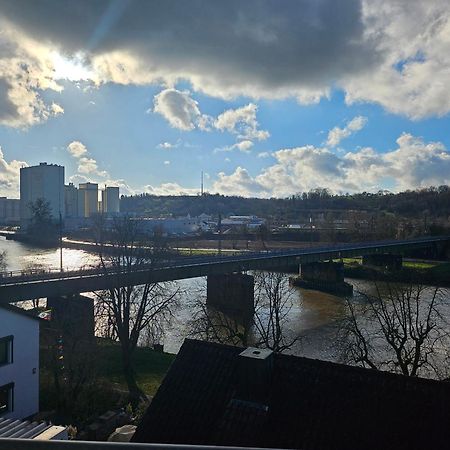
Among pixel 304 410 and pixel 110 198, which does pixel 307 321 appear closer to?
pixel 304 410

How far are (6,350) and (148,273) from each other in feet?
35.2

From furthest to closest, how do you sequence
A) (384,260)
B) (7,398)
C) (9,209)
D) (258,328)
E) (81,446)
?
(9,209)
(384,260)
(258,328)
(7,398)
(81,446)

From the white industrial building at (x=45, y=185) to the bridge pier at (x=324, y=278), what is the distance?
329ft

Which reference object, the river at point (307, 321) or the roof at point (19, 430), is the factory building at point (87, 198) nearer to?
the river at point (307, 321)

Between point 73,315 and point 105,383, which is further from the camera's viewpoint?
point 73,315

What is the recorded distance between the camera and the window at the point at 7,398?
602 inches

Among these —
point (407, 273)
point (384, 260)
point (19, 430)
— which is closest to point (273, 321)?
point (19, 430)

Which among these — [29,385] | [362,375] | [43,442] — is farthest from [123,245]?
[43,442]

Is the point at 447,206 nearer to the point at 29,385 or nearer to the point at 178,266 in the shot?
the point at 178,266

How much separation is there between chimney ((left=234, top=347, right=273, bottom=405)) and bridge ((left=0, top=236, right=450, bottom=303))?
46.2ft

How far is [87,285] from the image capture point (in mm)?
28625

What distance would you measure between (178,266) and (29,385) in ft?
62.8

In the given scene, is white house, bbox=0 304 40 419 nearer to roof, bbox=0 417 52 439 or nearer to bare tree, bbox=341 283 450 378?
roof, bbox=0 417 52 439

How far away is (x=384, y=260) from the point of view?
5944 centimetres
